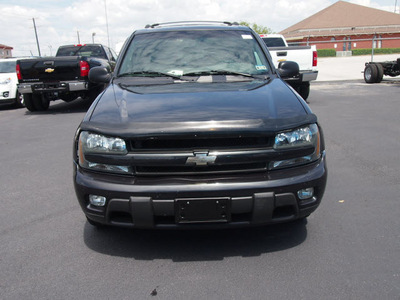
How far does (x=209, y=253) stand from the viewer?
2951mm

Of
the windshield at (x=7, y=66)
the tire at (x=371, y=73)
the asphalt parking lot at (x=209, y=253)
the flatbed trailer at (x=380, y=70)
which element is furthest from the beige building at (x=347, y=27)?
the asphalt parking lot at (x=209, y=253)

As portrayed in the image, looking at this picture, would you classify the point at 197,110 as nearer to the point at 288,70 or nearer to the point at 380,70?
the point at 288,70

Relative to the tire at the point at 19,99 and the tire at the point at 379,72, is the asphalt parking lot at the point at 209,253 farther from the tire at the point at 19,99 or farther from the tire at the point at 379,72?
the tire at the point at 379,72

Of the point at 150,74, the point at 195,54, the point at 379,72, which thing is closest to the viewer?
the point at 150,74

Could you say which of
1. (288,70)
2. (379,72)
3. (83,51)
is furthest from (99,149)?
(379,72)

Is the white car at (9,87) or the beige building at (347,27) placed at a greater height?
the beige building at (347,27)

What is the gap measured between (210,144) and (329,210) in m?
1.62

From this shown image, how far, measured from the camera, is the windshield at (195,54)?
390 cm

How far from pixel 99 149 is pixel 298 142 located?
1367 millimetres

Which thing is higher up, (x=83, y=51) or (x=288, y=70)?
(x=83, y=51)

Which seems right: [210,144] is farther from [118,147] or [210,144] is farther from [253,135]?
[118,147]

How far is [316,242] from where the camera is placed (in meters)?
3.08

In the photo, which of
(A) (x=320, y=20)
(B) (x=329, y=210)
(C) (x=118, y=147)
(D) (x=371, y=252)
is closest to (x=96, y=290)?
(C) (x=118, y=147)

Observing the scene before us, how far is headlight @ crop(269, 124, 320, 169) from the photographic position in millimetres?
2707
